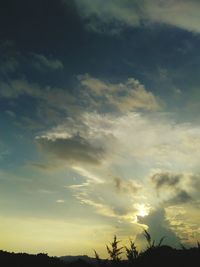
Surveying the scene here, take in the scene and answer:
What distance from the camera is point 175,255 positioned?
85.1ft

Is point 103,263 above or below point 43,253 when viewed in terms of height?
below

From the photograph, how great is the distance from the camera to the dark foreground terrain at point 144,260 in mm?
23047

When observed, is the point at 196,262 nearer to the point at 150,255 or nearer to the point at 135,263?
the point at 150,255

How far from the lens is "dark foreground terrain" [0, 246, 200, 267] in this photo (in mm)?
23047

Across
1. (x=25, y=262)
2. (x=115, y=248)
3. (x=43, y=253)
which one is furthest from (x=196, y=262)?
(x=43, y=253)

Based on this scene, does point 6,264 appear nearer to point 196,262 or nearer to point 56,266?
point 56,266

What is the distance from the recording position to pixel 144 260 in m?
24.3

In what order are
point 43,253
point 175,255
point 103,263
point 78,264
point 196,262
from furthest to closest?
point 43,253 → point 78,264 → point 175,255 → point 196,262 → point 103,263

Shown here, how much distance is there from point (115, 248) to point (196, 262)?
5811 millimetres

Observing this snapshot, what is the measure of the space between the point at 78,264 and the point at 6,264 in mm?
7183

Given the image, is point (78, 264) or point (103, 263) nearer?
point (103, 263)

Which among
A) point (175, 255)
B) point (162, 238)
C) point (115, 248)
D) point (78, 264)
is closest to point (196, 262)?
point (175, 255)

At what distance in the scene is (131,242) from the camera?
22.9 metres

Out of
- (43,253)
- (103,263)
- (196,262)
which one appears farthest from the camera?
(43,253)
